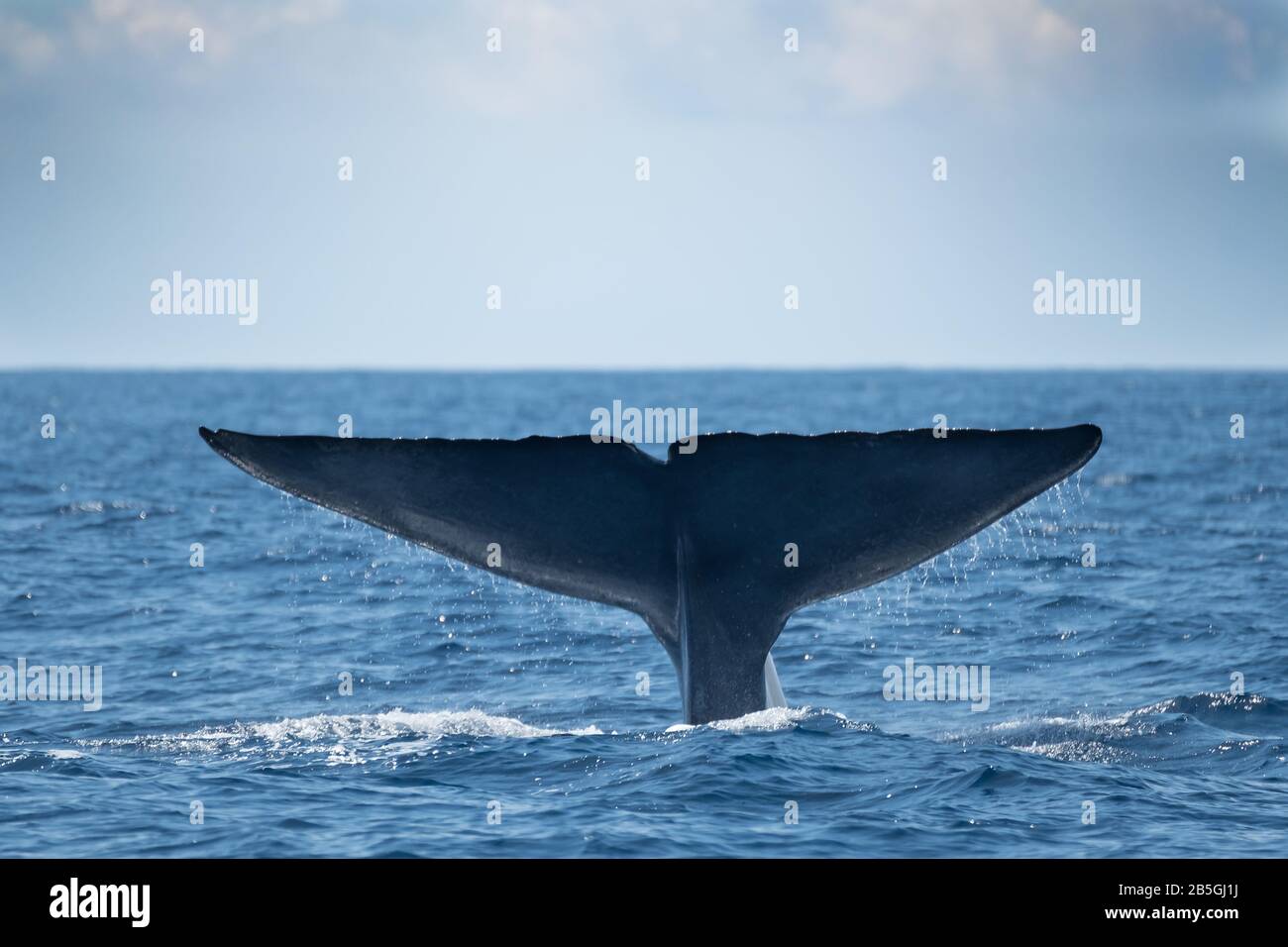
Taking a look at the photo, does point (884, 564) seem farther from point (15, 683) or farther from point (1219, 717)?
point (15, 683)

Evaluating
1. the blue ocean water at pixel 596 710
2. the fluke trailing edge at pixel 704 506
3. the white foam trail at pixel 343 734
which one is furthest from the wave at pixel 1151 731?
the white foam trail at pixel 343 734

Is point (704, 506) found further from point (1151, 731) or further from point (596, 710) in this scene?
point (1151, 731)

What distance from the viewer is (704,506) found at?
30.5ft

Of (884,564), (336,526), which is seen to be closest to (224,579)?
(336,526)

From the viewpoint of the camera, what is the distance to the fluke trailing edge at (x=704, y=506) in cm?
880

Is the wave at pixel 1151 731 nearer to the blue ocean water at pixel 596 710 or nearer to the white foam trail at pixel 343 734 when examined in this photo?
the blue ocean water at pixel 596 710

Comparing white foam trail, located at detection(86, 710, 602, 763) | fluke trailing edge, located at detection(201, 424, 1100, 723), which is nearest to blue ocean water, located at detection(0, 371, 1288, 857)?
white foam trail, located at detection(86, 710, 602, 763)

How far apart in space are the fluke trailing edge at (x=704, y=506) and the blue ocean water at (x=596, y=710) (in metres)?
1.07

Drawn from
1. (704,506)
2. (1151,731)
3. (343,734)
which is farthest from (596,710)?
(704,506)

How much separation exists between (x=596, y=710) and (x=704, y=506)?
4.32 m

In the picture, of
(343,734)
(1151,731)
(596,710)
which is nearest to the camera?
(343,734)

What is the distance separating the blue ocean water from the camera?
937 cm

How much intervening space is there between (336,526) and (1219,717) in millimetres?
17866

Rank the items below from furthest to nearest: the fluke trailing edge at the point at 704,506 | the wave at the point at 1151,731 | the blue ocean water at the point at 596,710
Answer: the wave at the point at 1151,731 → the blue ocean water at the point at 596,710 → the fluke trailing edge at the point at 704,506
